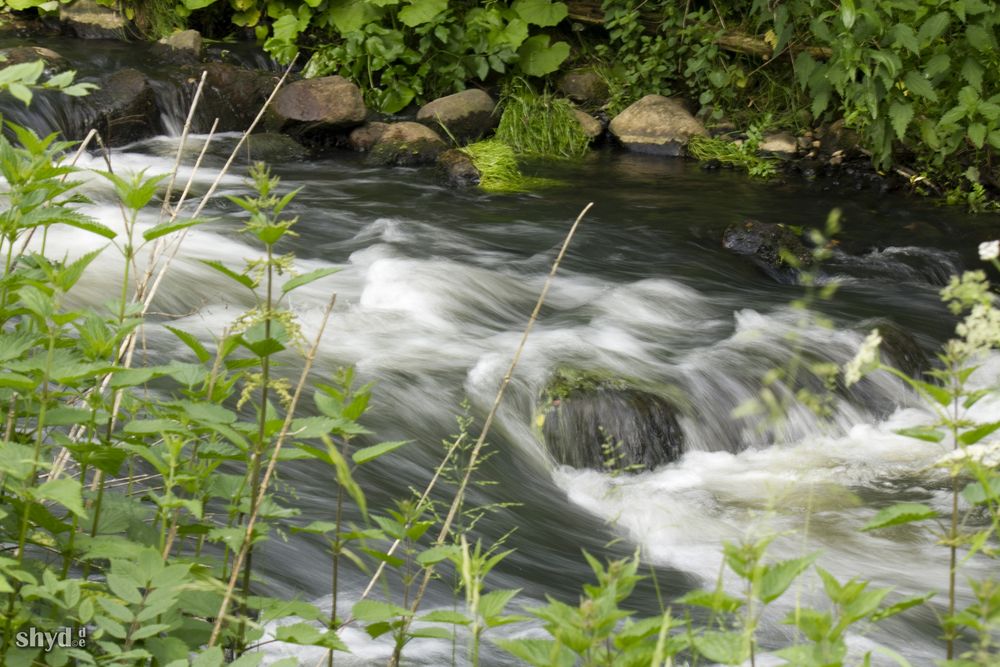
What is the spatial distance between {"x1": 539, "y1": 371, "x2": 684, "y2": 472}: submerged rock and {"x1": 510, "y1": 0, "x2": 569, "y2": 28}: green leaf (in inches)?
242

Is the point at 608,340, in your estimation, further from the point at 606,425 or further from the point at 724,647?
the point at 724,647

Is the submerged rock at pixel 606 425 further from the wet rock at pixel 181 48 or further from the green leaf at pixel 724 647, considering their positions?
the wet rock at pixel 181 48

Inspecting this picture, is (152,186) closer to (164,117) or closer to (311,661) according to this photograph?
(311,661)

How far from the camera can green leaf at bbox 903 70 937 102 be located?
24.0 feet

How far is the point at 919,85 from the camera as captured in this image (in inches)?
288

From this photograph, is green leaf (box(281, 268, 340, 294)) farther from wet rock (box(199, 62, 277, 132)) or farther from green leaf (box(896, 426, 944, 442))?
wet rock (box(199, 62, 277, 132))

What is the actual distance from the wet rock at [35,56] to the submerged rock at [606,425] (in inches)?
223

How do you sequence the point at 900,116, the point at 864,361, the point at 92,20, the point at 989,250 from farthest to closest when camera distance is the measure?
the point at 92,20
the point at 900,116
the point at 989,250
the point at 864,361

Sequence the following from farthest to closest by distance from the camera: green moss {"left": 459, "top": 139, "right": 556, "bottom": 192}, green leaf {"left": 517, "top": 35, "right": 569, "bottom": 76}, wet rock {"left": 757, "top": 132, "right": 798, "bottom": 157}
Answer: green leaf {"left": 517, "top": 35, "right": 569, "bottom": 76}, wet rock {"left": 757, "top": 132, "right": 798, "bottom": 157}, green moss {"left": 459, "top": 139, "right": 556, "bottom": 192}

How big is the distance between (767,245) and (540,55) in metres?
3.83

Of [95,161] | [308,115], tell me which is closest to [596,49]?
[308,115]

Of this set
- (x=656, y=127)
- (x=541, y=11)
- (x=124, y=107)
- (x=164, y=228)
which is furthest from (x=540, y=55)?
(x=164, y=228)

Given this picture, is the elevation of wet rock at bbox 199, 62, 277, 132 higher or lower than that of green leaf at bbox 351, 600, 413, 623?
higher

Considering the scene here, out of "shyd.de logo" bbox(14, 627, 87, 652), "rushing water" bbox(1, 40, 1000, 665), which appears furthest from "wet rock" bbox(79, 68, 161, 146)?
"shyd.de logo" bbox(14, 627, 87, 652)
